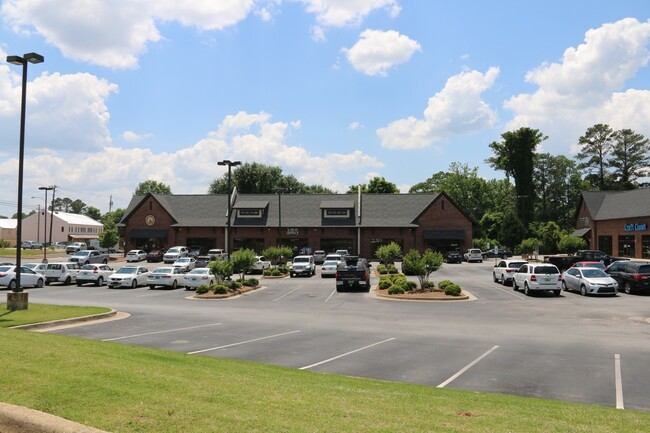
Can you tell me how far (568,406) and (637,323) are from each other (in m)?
13.0

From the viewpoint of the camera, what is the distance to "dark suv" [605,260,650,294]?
2778 cm

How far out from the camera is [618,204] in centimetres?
6241

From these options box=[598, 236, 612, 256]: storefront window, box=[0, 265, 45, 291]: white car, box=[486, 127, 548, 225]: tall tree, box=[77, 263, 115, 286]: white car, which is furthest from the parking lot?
box=[486, 127, 548, 225]: tall tree

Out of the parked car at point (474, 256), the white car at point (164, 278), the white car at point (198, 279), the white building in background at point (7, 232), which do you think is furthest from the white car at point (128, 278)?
the white building in background at point (7, 232)

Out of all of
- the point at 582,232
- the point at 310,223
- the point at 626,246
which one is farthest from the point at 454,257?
the point at 582,232

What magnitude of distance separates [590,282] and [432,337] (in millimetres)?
16561

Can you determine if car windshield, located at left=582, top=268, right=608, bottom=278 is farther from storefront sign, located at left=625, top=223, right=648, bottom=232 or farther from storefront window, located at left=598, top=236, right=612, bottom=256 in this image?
storefront window, located at left=598, top=236, right=612, bottom=256

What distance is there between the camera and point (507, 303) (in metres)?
24.6

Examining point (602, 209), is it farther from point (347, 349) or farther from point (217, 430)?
point (217, 430)

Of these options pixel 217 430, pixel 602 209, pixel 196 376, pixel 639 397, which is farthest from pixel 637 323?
pixel 602 209

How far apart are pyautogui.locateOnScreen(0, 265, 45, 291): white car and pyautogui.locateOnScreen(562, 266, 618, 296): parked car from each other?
106ft

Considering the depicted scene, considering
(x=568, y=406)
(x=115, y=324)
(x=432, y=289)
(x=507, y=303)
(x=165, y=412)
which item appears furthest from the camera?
(x=432, y=289)

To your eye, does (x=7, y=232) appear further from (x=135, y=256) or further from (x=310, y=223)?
Answer: (x=310, y=223)

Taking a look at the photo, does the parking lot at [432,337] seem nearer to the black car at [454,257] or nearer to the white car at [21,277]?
the white car at [21,277]
